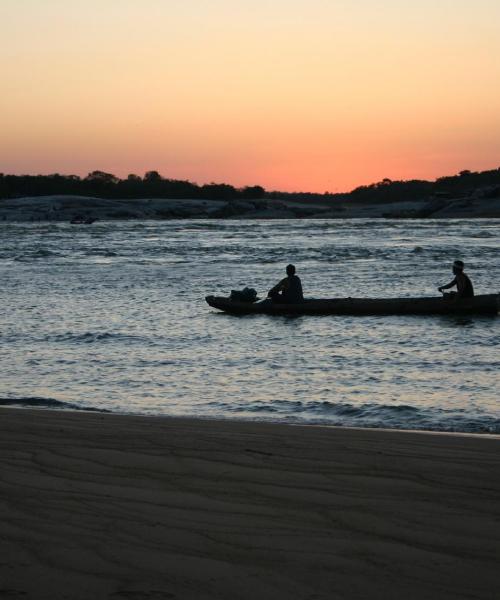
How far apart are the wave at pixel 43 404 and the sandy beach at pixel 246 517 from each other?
8.63ft

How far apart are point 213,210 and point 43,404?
14208cm

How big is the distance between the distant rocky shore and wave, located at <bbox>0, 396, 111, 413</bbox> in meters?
96.5

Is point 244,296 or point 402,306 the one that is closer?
point 402,306

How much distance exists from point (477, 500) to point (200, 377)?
710 centimetres

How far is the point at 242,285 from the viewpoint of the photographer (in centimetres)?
3061

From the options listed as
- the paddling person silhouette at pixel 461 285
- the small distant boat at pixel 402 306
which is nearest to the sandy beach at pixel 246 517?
the small distant boat at pixel 402 306

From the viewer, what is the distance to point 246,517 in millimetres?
4324

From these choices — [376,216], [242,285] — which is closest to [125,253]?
[242,285]

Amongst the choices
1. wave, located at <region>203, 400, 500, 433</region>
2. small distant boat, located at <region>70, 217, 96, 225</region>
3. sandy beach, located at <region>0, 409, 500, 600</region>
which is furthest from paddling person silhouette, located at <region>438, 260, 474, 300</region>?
small distant boat, located at <region>70, 217, 96, 225</region>

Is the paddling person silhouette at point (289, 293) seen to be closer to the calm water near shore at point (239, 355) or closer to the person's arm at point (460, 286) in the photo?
the calm water near shore at point (239, 355)

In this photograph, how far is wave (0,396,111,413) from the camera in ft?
29.9

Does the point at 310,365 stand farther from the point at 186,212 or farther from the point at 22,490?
the point at 186,212

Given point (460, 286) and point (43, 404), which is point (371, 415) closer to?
point (43, 404)

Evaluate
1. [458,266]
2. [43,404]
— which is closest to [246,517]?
[43,404]
